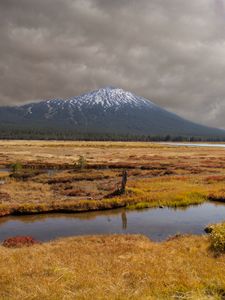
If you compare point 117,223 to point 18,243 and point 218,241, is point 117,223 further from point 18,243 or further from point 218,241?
point 218,241

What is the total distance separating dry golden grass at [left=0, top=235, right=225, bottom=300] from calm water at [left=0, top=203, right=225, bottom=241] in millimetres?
6990

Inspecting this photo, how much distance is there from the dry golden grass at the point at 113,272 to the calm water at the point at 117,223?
699 centimetres

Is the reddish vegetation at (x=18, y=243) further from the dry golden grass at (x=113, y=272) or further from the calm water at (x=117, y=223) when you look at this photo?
the calm water at (x=117, y=223)

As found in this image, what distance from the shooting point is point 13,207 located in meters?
37.1

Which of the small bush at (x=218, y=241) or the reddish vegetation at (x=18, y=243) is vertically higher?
the small bush at (x=218, y=241)

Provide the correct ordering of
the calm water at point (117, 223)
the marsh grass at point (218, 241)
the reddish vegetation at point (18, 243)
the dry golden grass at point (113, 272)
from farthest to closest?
the calm water at point (117, 223)
the reddish vegetation at point (18, 243)
the marsh grass at point (218, 241)
the dry golden grass at point (113, 272)

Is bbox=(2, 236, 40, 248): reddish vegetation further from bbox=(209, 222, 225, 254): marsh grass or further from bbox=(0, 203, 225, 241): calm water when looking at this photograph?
bbox=(209, 222, 225, 254): marsh grass

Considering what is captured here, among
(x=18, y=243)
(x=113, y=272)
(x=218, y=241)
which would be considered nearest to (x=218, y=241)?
(x=218, y=241)

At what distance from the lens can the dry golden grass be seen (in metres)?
12.8

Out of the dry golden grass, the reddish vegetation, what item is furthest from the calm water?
the dry golden grass

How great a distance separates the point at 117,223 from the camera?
108 ft

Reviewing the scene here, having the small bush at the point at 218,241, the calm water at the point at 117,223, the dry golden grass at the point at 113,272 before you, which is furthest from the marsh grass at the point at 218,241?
the calm water at the point at 117,223

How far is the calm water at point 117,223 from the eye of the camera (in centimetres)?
2999

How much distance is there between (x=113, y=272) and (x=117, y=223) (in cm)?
1751
